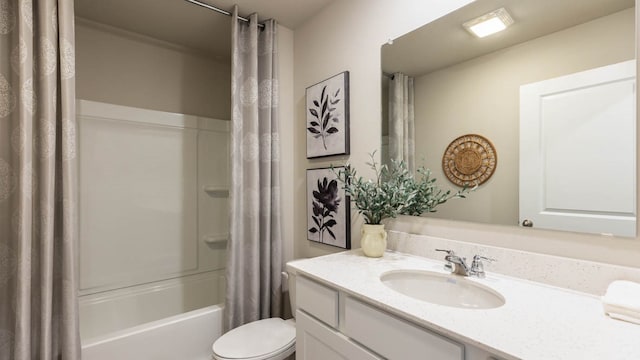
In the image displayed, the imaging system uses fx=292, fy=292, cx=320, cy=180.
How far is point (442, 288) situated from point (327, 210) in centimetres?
87

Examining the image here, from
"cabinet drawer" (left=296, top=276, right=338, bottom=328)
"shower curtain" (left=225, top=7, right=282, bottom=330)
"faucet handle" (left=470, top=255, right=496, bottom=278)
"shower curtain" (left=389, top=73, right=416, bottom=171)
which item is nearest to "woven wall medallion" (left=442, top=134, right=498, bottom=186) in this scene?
"shower curtain" (left=389, top=73, right=416, bottom=171)

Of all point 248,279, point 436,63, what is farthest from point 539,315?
point 248,279

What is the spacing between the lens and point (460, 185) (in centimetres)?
128

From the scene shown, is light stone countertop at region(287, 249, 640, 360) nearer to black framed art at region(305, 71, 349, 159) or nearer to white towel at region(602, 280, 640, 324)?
white towel at region(602, 280, 640, 324)

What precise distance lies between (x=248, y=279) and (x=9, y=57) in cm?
167

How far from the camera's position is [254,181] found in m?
1.94

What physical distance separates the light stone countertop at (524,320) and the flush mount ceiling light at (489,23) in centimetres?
97

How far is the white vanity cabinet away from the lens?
0.77m

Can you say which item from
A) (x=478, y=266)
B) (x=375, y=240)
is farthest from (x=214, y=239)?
(x=478, y=266)

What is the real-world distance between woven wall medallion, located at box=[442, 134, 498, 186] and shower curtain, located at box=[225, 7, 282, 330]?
1.15 m

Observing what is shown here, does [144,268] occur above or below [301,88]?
below

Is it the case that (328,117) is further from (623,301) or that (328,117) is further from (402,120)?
(623,301)

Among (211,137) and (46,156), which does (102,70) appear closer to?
(211,137)

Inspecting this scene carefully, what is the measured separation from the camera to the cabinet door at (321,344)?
0.99 meters
